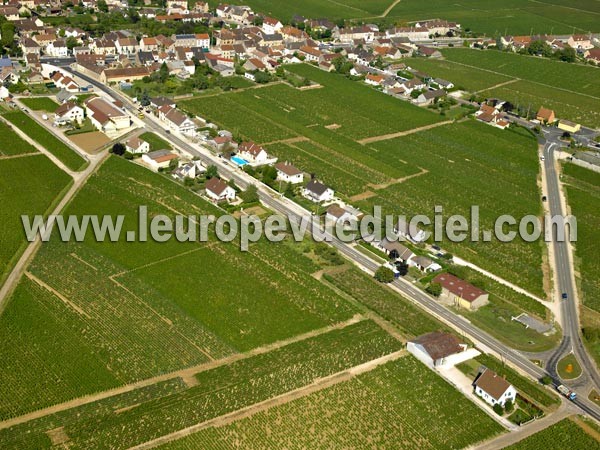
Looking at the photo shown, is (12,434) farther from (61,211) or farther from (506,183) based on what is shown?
(506,183)

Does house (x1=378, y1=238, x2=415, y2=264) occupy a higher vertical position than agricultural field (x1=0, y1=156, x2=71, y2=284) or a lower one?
higher

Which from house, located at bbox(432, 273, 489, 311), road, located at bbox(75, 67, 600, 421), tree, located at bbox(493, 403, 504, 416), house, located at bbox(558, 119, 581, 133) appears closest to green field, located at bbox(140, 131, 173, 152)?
road, located at bbox(75, 67, 600, 421)

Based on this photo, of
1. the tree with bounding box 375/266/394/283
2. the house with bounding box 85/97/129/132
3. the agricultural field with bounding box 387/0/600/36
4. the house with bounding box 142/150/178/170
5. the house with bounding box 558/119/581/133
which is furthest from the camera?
the agricultural field with bounding box 387/0/600/36

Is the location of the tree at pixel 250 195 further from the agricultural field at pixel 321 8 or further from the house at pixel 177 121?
the agricultural field at pixel 321 8

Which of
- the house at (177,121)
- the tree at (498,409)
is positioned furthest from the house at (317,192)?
the tree at (498,409)

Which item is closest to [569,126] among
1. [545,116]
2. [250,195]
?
[545,116]

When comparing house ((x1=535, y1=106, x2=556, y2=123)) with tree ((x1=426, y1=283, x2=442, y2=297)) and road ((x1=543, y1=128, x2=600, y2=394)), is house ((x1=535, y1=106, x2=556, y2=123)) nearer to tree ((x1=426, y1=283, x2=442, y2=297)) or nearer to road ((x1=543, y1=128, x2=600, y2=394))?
road ((x1=543, y1=128, x2=600, y2=394))
